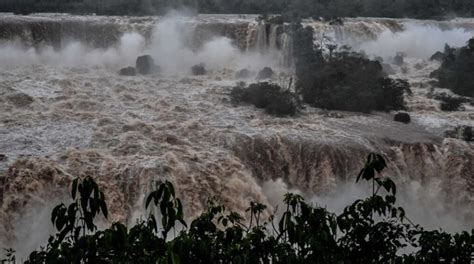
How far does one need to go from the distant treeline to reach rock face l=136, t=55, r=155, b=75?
1220 cm

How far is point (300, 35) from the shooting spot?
25.8 m

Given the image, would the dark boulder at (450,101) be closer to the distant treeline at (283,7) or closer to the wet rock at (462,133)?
the wet rock at (462,133)

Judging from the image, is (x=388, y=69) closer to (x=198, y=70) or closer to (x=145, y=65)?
(x=198, y=70)

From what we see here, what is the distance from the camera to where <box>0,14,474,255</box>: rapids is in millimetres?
12055

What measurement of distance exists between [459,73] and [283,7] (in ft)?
64.6

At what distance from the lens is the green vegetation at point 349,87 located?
62.3 ft

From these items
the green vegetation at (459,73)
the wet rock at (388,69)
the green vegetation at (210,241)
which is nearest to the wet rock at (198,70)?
the wet rock at (388,69)

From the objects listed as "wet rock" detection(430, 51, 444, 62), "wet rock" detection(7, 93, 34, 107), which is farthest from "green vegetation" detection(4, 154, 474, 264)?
"wet rock" detection(430, 51, 444, 62)

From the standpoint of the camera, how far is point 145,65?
2316 centimetres

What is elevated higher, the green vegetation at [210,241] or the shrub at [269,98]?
the green vegetation at [210,241]

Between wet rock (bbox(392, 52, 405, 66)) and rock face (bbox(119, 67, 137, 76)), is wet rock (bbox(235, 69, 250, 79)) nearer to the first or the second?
rock face (bbox(119, 67, 137, 76))

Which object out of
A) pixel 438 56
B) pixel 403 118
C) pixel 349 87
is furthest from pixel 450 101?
pixel 438 56

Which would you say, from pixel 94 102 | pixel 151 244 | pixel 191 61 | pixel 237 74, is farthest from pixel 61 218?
pixel 191 61

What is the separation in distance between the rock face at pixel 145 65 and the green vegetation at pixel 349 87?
675cm
